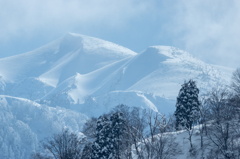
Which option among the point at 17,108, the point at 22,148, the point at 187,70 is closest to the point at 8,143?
the point at 22,148

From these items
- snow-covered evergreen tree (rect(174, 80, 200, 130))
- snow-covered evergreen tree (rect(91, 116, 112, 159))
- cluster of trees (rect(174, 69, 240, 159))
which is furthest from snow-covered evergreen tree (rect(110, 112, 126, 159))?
snow-covered evergreen tree (rect(174, 80, 200, 130))

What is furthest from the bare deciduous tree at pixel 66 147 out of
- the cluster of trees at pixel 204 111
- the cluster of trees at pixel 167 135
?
the cluster of trees at pixel 204 111

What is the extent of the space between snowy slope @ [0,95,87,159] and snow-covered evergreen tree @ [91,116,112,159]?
10550 centimetres

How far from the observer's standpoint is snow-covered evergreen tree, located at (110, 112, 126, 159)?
3503cm

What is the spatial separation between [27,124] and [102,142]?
134 meters

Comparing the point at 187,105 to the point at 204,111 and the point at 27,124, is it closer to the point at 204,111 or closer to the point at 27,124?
the point at 204,111

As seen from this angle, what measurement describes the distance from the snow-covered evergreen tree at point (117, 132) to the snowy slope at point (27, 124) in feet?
344

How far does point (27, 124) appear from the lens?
158 meters

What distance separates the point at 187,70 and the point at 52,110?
299 ft

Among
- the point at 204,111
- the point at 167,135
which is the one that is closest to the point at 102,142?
the point at 167,135

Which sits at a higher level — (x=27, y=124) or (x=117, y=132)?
(x=27, y=124)

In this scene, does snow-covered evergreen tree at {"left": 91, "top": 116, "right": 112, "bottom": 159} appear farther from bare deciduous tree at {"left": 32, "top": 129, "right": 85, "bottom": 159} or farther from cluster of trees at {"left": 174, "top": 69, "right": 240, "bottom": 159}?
cluster of trees at {"left": 174, "top": 69, "right": 240, "bottom": 159}

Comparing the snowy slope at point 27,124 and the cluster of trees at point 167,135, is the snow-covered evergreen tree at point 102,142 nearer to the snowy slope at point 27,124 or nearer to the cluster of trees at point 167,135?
the cluster of trees at point 167,135

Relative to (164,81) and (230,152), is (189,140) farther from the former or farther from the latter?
(164,81)
